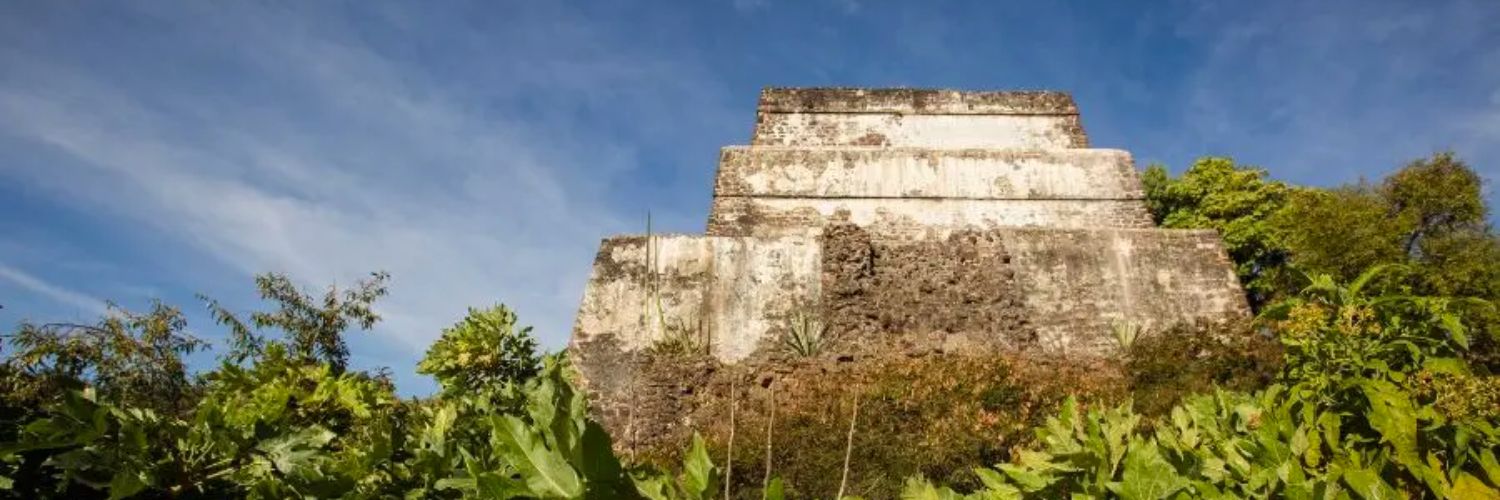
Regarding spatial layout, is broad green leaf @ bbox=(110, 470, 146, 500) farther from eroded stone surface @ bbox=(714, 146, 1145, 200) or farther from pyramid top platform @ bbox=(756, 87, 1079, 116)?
pyramid top platform @ bbox=(756, 87, 1079, 116)

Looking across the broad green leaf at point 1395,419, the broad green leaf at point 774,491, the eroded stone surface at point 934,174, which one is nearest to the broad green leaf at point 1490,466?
the broad green leaf at point 1395,419

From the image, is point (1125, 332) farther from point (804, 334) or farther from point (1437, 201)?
point (1437, 201)

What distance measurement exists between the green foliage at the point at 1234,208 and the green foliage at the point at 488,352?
16.7 meters

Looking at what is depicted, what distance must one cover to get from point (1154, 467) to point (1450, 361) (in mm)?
1285

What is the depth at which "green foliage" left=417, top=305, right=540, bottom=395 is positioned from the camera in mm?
3832

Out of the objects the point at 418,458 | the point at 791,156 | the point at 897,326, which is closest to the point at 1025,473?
the point at 418,458

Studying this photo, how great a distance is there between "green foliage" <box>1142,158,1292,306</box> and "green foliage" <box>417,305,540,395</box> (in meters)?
16.7

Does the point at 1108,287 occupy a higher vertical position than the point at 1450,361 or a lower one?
higher

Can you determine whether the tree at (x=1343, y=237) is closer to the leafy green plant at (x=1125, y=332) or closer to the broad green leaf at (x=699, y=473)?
the leafy green plant at (x=1125, y=332)

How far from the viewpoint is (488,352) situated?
3.84m

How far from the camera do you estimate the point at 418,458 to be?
2.37m

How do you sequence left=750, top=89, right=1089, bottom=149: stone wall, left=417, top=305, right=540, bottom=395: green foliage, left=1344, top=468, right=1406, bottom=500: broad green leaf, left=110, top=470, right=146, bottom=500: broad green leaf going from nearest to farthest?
left=1344, top=468, right=1406, bottom=500: broad green leaf < left=110, top=470, right=146, bottom=500: broad green leaf < left=417, top=305, right=540, bottom=395: green foliage < left=750, top=89, right=1089, bottom=149: stone wall

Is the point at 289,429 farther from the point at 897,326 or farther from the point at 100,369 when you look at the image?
the point at 100,369


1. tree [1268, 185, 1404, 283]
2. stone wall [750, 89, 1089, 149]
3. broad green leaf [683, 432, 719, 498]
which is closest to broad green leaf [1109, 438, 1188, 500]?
broad green leaf [683, 432, 719, 498]
